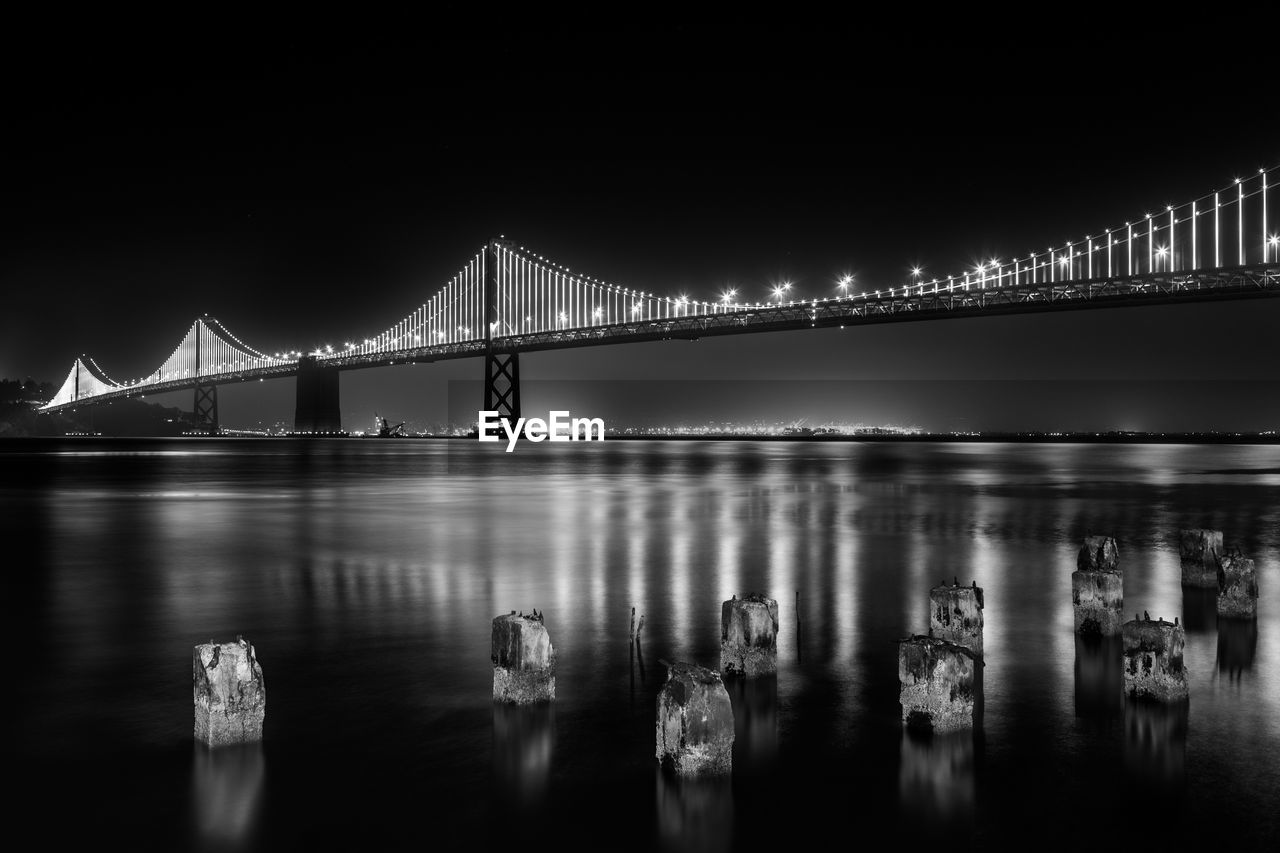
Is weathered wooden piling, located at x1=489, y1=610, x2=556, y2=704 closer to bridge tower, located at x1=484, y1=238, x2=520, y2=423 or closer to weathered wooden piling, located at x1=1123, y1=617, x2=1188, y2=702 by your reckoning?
weathered wooden piling, located at x1=1123, y1=617, x2=1188, y2=702

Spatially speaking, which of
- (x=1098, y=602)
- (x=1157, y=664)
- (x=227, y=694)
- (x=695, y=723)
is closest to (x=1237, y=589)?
(x=1098, y=602)

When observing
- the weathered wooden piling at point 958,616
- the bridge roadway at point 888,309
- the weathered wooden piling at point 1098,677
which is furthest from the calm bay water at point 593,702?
the bridge roadway at point 888,309

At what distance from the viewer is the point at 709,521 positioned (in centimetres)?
1706

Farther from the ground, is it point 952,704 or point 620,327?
point 620,327

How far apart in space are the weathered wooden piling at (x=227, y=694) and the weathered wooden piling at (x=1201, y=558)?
315 inches

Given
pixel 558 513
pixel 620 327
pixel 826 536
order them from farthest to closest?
pixel 620 327
pixel 558 513
pixel 826 536

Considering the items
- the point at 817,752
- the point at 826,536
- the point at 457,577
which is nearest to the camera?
the point at 817,752

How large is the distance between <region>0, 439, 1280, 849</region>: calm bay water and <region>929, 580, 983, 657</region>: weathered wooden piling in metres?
0.24

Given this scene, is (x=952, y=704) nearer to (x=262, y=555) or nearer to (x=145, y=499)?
(x=262, y=555)

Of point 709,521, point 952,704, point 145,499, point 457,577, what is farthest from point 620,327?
point 952,704

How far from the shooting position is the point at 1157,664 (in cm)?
540

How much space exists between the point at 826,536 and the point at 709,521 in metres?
2.84

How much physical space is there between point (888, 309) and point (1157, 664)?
6343 centimetres

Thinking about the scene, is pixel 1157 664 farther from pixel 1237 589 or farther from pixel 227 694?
pixel 227 694
